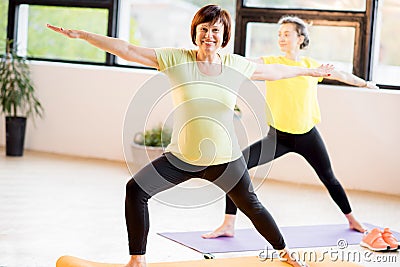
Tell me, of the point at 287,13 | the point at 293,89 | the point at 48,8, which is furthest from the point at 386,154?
the point at 48,8

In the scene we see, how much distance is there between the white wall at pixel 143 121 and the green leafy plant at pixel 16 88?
4.6 inches

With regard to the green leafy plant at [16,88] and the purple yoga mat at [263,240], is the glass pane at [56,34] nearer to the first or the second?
the green leafy plant at [16,88]

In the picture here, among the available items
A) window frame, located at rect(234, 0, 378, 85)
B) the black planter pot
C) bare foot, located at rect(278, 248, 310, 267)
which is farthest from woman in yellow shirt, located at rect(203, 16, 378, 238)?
the black planter pot

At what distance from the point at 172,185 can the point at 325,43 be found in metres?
3.23

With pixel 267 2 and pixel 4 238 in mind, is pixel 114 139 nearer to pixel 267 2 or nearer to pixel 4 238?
pixel 267 2

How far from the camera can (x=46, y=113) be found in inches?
281

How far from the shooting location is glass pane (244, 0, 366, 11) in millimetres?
6227

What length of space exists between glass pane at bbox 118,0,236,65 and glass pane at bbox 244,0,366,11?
541 millimetres

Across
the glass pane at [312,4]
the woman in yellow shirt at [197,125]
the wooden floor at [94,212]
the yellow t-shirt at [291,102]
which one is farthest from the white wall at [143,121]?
the woman in yellow shirt at [197,125]

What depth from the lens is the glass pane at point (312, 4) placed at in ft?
20.4

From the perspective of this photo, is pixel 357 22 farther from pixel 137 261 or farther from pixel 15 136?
pixel 137 261

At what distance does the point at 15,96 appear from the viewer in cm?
685

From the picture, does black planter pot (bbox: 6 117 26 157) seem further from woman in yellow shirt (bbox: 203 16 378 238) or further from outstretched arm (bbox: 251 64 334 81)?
outstretched arm (bbox: 251 64 334 81)

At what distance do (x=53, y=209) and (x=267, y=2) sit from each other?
8.53ft
